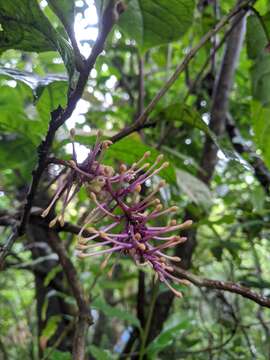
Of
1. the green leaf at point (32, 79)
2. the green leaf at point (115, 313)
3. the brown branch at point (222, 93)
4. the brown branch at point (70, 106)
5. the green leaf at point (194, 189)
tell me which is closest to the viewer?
the brown branch at point (70, 106)

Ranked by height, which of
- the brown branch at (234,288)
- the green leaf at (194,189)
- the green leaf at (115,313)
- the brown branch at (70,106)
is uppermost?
the brown branch at (70,106)

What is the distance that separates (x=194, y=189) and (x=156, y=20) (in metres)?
0.26

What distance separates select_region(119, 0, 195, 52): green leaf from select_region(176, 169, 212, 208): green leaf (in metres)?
0.21

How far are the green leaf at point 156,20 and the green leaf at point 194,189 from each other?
21 centimetres

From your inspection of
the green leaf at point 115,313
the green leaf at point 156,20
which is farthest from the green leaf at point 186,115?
the green leaf at point 115,313

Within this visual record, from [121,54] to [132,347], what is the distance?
0.97 meters

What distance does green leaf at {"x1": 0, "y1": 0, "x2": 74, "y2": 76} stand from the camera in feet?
1.20

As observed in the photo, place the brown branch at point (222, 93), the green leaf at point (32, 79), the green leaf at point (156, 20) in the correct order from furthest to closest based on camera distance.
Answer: the brown branch at point (222, 93)
the green leaf at point (156, 20)
the green leaf at point (32, 79)

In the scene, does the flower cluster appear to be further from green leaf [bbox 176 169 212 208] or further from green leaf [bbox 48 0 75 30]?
green leaf [bbox 176 169 212 208]

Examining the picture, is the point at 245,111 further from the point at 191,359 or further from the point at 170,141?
the point at 191,359

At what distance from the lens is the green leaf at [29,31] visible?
366 mm

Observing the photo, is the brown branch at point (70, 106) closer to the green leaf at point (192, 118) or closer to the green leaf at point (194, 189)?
the green leaf at point (192, 118)

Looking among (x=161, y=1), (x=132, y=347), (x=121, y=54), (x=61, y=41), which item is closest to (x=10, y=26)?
(x=61, y=41)

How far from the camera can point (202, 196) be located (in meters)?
0.70
